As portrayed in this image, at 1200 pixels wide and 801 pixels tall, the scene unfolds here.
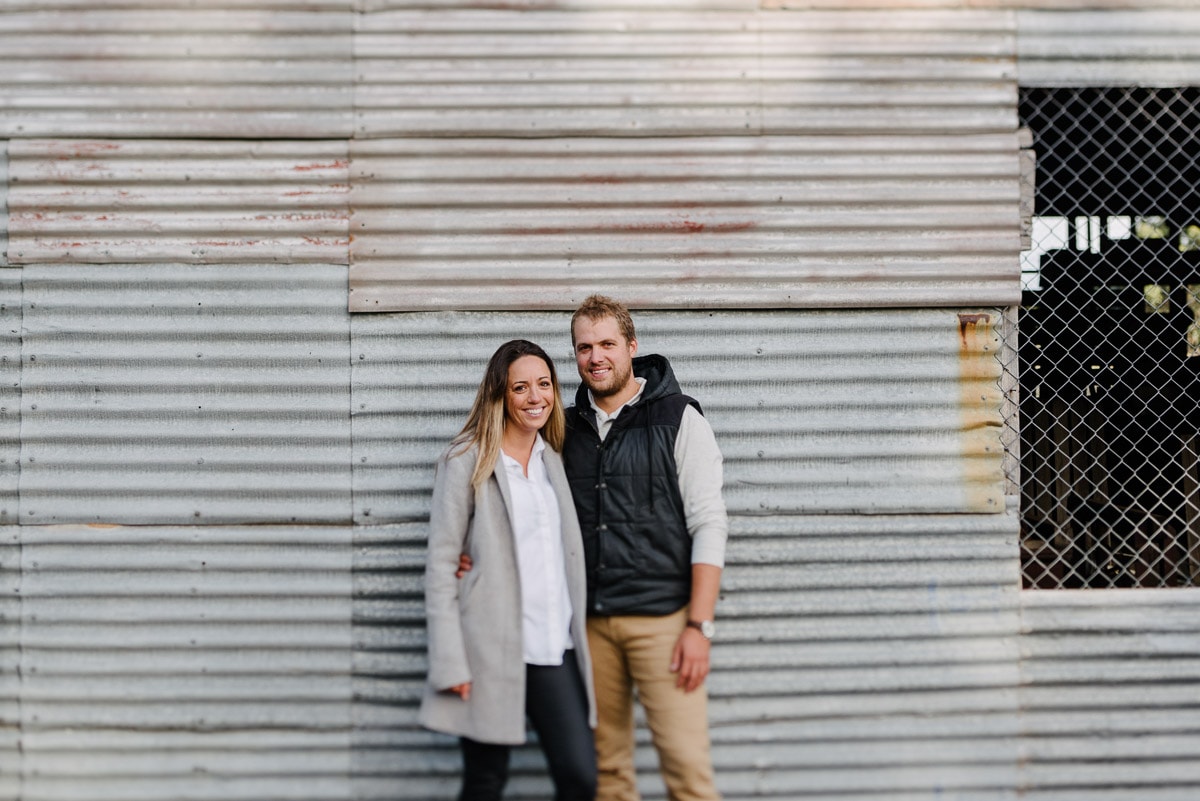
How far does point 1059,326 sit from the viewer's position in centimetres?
595

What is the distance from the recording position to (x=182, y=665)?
3699mm

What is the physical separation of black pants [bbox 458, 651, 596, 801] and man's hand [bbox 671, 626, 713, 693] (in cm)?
34

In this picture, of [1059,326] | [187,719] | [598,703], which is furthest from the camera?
[1059,326]

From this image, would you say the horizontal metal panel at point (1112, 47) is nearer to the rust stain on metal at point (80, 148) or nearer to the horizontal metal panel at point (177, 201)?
the horizontal metal panel at point (177, 201)

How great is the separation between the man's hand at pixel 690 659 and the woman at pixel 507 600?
1.02ft

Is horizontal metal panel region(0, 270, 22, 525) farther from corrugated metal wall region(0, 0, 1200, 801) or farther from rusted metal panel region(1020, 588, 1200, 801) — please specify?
rusted metal panel region(1020, 588, 1200, 801)

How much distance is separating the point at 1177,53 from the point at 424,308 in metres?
3.41

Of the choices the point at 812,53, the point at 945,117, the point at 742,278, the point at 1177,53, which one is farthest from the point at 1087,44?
the point at 742,278

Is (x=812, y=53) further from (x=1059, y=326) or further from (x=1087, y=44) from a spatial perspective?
(x=1059, y=326)

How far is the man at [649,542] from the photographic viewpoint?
313 cm

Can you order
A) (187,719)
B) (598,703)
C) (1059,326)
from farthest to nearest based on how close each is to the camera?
1. (1059,326)
2. (187,719)
3. (598,703)

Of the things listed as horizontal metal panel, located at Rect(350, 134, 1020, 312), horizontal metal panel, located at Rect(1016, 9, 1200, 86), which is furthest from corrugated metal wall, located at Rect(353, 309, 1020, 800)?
horizontal metal panel, located at Rect(1016, 9, 1200, 86)

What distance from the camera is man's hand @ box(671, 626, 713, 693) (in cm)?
308

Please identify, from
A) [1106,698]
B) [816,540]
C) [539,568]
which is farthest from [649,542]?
[1106,698]
